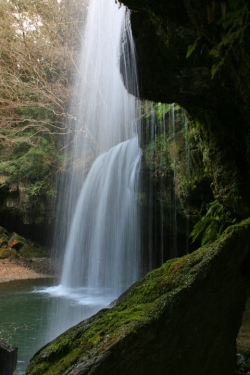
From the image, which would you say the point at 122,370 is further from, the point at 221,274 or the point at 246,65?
the point at 246,65

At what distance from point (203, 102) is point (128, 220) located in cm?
820

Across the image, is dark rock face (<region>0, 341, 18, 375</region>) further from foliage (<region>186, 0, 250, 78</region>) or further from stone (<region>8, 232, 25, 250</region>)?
stone (<region>8, 232, 25, 250</region>)

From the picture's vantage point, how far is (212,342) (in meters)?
3.22

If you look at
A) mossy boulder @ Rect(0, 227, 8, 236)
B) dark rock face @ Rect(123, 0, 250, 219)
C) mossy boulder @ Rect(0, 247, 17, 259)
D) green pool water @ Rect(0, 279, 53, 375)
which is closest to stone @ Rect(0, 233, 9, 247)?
mossy boulder @ Rect(0, 227, 8, 236)

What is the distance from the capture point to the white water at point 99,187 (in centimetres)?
1323

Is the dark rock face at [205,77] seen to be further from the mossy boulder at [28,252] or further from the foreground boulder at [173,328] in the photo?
the mossy boulder at [28,252]

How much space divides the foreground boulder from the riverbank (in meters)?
12.1

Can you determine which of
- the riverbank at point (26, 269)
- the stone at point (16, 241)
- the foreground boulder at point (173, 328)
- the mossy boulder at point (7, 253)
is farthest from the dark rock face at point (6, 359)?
the stone at point (16, 241)

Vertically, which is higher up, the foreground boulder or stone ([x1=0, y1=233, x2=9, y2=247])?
stone ([x1=0, y1=233, x2=9, y2=247])

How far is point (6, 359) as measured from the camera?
4.56 metres

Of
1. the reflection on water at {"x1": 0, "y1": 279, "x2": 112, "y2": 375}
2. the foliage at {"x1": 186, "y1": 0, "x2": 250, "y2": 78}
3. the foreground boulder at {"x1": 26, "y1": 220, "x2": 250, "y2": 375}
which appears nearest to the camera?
the foreground boulder at {"x1": 26, "y1": 220, "x2": 250, "y2": 375}

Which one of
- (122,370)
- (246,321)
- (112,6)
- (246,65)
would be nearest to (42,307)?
(246,321)

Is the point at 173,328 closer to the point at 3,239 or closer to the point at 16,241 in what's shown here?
the point at 16,241

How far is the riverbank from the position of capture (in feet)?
48.1
